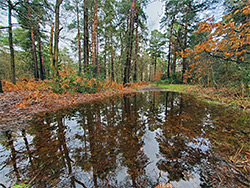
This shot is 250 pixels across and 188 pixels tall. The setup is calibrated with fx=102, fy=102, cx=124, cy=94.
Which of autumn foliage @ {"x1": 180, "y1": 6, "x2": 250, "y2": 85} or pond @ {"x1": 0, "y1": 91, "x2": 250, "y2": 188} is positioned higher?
autumn foliage @ {"x1": 180, "y1": 6, "x2": 250, "y2": 85}

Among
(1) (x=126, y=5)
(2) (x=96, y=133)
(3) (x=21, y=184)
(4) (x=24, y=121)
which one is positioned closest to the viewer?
(3) (x=21, y=184)

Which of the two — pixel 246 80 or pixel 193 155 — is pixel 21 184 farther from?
pixel 246 80

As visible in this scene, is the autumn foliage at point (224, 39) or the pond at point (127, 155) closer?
the pond at point (127, 155)

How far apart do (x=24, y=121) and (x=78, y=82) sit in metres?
4.03

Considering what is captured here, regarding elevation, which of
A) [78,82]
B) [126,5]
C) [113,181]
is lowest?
[113,181]

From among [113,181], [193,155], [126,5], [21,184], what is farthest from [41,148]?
[126,5]

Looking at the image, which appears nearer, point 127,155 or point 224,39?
point 127,155

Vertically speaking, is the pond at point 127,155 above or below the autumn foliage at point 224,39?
below

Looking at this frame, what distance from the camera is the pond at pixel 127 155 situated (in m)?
1.19

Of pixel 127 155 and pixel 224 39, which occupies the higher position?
pixel 224 39

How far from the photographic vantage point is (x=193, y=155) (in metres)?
1.59

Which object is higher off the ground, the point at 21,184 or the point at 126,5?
the point at 126,5

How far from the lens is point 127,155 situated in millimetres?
1619

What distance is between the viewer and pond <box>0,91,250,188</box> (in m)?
1.19
